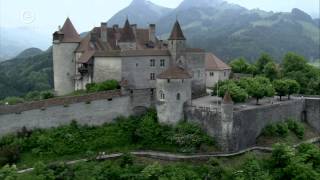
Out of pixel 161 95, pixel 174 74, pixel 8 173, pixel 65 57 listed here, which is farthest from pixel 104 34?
pixel 8 173

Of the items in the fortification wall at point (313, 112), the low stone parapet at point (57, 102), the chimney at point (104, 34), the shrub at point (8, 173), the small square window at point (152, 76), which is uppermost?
the chimney at point (104, 34)

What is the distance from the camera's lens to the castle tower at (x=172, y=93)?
46.4 meters

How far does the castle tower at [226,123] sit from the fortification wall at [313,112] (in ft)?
50.3

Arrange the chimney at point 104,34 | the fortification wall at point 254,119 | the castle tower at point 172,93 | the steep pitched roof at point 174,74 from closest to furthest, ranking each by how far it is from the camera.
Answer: the fortification wall at point 254,119
the steep pitched roof at point 174,74
the castle tower at point 172,93
the chimney at point 104,34

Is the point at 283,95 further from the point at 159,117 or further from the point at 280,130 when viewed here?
the point at 159,117

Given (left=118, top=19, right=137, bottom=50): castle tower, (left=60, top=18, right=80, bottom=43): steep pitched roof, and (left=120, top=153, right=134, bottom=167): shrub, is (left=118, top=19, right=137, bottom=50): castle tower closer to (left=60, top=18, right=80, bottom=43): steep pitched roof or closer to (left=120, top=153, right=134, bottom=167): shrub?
(left=60, top=18, right=80, bottom=43): steep pitched roof

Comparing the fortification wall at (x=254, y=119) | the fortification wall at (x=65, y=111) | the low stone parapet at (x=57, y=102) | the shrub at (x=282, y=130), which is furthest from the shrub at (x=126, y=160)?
the shrub at (x=282, y=130)

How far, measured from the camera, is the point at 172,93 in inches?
1836

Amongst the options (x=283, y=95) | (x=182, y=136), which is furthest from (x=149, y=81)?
(x=283, y=95)

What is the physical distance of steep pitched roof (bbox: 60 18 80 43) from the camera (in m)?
55.4

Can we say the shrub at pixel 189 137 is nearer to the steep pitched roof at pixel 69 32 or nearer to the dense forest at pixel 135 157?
the dense forest at pixel 135 157

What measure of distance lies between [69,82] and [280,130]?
2308 cm

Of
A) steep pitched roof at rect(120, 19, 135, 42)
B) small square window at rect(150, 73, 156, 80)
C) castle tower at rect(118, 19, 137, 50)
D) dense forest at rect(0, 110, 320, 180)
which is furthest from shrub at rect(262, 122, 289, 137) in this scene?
steep pitched roof at rect(120, 19, 135, 42)

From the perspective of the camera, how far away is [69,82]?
56.0 m
